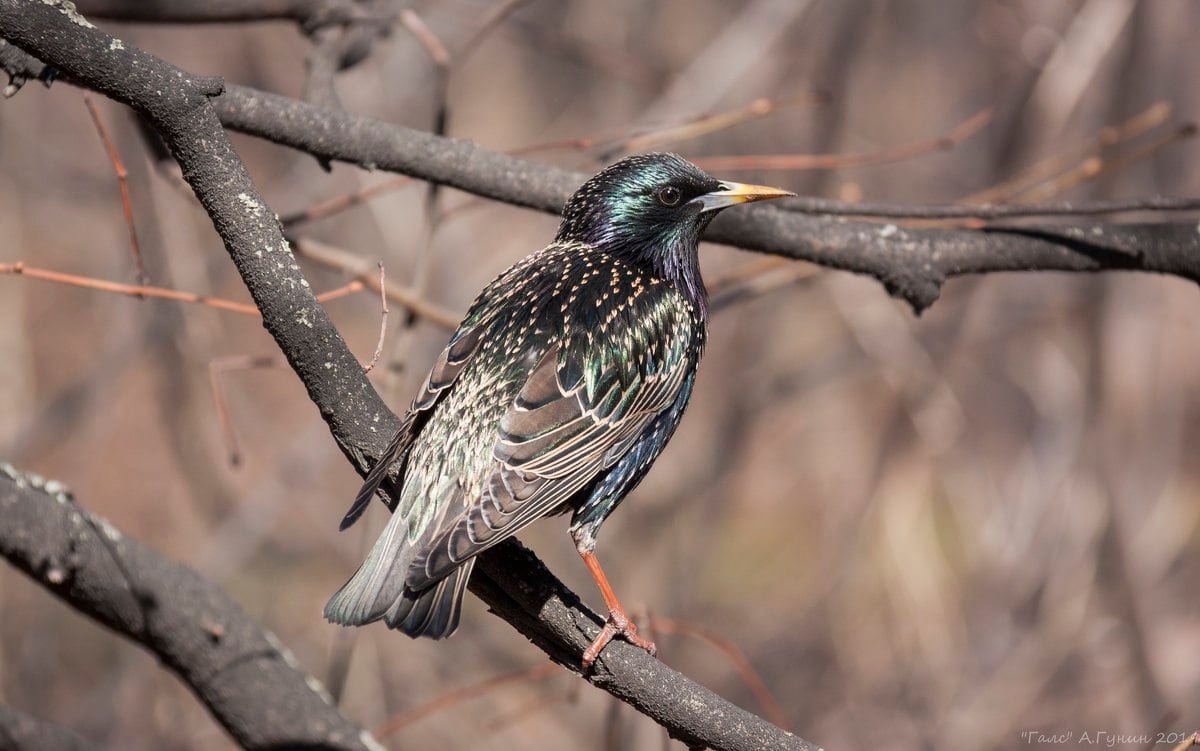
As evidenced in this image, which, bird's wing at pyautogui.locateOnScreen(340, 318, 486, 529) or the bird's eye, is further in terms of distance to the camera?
the bird's eye

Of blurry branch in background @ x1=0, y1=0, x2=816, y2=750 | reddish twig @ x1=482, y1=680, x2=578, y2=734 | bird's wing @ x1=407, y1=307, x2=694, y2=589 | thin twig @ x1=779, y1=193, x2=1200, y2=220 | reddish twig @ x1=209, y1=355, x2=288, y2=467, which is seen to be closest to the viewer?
blurry branch in background @ x1=0, y1=0, x2=816, y2=750

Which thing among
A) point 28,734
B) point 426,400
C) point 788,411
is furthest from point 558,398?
point 788,411

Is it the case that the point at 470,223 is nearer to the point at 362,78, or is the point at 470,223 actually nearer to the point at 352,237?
the point at 352,237

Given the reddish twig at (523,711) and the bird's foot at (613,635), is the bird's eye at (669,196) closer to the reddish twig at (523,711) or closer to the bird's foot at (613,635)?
the bird's foot at (613,635)

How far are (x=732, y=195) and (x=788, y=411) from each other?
4677 millimetres

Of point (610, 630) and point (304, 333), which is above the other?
point (304, 333)

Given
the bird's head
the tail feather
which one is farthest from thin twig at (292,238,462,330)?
the tail feather

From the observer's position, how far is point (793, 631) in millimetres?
7113

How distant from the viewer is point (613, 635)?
2514mm

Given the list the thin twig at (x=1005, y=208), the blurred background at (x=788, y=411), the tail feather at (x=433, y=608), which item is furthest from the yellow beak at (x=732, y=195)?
the tail feather at (x=433, y=608)

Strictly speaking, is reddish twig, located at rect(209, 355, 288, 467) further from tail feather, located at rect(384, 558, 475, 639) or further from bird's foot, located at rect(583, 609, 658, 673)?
bird's foot, located at rect(583, 609, 658, 673)

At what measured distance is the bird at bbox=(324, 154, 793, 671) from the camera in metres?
2.40

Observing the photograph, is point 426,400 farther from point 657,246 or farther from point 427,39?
point 427,39

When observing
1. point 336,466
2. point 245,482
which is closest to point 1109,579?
point 336,466
